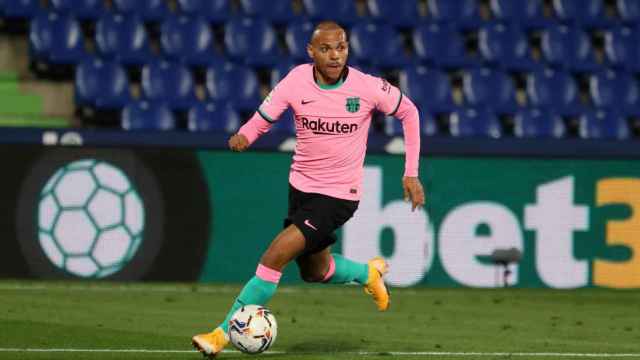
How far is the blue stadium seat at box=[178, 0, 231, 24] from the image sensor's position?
17.2 meters

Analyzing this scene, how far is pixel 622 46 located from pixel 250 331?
467 inches

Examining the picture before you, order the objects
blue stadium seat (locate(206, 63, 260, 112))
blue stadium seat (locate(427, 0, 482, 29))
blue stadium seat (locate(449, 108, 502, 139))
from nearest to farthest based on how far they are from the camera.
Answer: blue stadium seat (locate(206, 63, 260, 112)) → blue stadium seat (locate(449, 108, 502, 139)) → blue stadium seat (locate(427, 0, 482, 29))

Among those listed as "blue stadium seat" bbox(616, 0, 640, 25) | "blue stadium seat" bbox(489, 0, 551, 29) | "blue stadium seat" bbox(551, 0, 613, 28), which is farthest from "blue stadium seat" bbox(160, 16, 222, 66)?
"blue stadium seat" bbox(616, 0, 640, 25)

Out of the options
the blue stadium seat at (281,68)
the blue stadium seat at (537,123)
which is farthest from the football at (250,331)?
the blue stadium seat at (537,123)

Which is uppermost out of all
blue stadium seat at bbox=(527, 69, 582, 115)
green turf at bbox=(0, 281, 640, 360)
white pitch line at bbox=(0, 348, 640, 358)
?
blue stadium seat at bbox=(527, 69, 582, 115)

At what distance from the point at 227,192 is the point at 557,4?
6.81 meters

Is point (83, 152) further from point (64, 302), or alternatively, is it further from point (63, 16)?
point (63, 16)

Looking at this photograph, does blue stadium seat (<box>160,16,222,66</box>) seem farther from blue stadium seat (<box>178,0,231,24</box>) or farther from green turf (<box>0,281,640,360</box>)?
→ green turf (<box>0,281,640,360</box>)

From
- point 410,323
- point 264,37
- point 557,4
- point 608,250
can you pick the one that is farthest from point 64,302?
point 557,4

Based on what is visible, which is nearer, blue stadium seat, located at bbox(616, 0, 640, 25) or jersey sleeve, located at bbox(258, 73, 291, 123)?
jersey sleeve, located at bbox(258, 73, 291, 123)

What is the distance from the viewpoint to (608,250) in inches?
535

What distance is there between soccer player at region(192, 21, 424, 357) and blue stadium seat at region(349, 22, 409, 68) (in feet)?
30.1

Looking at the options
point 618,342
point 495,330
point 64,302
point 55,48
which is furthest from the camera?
point 55,48

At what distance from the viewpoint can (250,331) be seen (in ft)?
24.4
